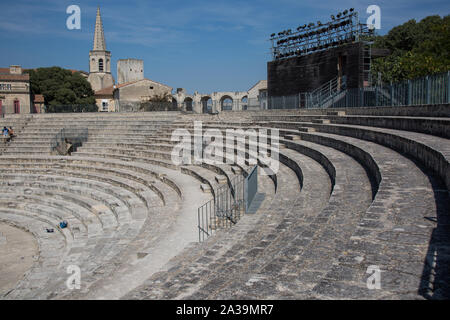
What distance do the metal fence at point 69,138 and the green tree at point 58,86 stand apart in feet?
98.2

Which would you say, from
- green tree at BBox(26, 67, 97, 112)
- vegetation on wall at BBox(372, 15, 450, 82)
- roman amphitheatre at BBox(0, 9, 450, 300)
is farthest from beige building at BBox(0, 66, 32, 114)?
vegetation on wall at BBox(372, 15, 450, 82)

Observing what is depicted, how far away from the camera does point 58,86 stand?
51.2 m

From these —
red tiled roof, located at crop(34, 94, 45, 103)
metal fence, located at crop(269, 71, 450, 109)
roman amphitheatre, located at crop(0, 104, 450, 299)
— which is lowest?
roman amphitheatre, located at crop(0, 104, 450, 299)

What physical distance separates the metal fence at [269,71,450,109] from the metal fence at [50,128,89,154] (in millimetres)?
10944

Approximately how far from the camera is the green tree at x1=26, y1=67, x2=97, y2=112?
165 feet

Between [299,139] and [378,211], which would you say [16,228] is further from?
[378,211]

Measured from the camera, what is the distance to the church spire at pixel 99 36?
275 ft

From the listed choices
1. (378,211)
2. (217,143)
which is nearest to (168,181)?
(217,143)

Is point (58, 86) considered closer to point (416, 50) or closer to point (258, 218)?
point (416, 50)

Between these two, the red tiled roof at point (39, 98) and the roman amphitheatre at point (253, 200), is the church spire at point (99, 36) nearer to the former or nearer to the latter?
the red tiled roof at point (39, 98)

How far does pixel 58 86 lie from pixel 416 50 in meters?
42.6

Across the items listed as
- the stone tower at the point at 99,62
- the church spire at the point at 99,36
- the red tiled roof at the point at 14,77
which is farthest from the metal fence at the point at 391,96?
the church spire at the point at 99,36

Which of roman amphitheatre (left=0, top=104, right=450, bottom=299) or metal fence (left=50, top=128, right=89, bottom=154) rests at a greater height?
metal fence (left=50, top=128, right=89, bottom=154)

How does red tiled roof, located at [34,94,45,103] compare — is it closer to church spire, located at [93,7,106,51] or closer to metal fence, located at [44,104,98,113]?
metal fence, located at [44,104,98,113]
